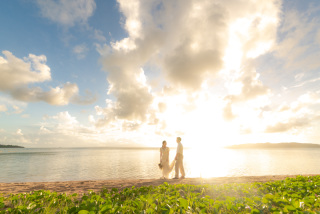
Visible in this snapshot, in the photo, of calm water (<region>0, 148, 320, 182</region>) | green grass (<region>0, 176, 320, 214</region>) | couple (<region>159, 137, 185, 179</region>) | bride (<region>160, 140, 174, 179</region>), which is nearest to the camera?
green grass (<region>0, 176, 320, 214</region>)

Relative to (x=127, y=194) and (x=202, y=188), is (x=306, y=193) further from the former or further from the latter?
(x=127, y=194)

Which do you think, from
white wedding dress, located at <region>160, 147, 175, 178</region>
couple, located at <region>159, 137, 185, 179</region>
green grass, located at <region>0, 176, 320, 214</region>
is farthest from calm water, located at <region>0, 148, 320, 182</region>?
green grass, located at <region>0, 176, 320, 214</region>

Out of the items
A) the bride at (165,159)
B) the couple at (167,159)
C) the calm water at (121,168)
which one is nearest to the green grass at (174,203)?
the calm water at (121,168)

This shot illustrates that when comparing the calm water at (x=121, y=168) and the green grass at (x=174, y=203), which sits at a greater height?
the green grass at (x=174, y=203)

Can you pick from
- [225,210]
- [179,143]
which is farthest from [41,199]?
[179,143]

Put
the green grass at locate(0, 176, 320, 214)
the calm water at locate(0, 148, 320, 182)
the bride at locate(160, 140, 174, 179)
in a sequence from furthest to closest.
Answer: the calm water at locate(0, 148, 320, 182) → the bride at locate(160, 140, 174, 179) → the green grass at locate(0, 176, 320, 214)

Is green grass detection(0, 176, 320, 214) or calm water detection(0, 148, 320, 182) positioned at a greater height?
green grass detection(0, 176, 320, 214)

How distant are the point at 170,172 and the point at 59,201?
10.9 meters

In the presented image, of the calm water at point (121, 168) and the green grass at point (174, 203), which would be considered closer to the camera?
the green grass at point (174, 203)

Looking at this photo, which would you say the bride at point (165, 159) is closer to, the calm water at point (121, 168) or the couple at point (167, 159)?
the couple at point (167, 159)

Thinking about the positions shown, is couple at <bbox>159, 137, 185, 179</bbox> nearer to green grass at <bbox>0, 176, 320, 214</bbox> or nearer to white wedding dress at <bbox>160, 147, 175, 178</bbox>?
white wedding dress at <bbox>160, 147, 175, 178</bbox>

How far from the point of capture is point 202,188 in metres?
8.33

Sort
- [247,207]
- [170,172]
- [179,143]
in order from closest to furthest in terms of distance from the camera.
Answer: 1. [247,207]
2. [179,143]
3. [170,172]

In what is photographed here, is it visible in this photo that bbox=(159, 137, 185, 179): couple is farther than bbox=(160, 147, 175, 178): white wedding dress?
No
